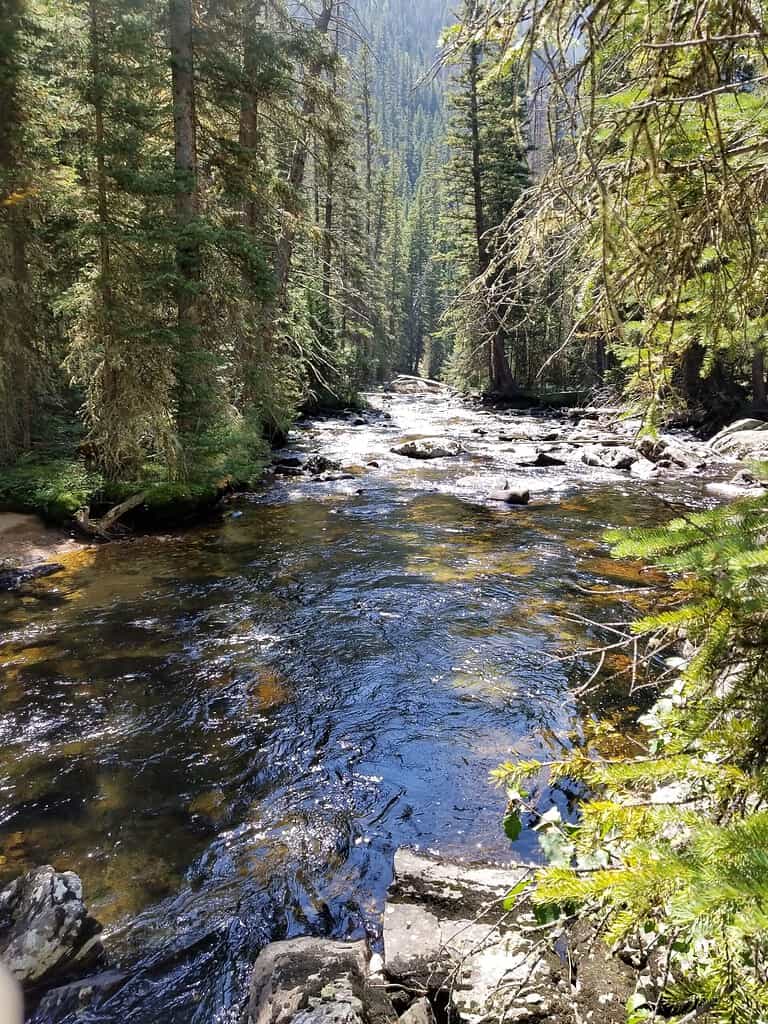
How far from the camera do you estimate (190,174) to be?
434 inches

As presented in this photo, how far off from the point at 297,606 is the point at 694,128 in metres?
6.37

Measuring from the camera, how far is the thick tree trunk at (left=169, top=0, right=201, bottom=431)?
11.3m

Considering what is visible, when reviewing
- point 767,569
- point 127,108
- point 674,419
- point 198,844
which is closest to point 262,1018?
point 198,844

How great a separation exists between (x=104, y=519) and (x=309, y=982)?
9066 millimetres

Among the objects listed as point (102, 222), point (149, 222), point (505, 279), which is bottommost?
point (505, 279)

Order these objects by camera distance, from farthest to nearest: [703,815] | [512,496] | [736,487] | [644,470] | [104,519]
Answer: [644,470] → [736,487] → [512,496] → [104,519] → [703,815]

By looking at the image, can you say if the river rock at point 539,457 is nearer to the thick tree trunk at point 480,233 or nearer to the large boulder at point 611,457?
the large boulder at point 611,457

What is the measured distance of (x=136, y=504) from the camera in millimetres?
10859

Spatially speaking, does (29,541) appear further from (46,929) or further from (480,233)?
(480,233)

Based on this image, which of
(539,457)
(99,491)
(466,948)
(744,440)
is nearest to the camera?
(466,948)

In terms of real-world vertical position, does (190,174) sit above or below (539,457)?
above

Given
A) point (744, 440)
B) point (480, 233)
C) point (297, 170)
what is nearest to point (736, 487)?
point (744, 440)

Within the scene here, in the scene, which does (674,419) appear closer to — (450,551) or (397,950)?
(450,551)

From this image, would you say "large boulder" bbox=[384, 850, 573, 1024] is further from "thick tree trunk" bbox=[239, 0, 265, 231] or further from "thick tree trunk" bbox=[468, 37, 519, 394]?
"thick tree trunk" bbox=[468, 37, 519, 394]
